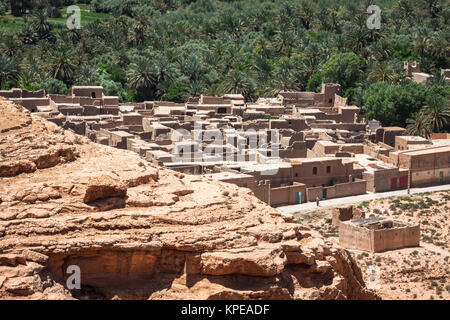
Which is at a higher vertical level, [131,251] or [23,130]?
[23,130]

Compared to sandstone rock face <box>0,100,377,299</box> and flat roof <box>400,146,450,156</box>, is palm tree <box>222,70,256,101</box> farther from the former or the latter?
sandstone rock face <box>0,100,377,299</box>

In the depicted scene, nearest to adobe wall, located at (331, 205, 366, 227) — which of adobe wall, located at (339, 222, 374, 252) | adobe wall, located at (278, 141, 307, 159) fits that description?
adobe wall, located at (339, 222, 374, 252)

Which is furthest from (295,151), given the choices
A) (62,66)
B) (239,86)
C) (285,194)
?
(62,66)

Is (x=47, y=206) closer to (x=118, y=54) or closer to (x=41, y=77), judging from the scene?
(x=41, y=77)

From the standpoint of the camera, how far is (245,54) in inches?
3078

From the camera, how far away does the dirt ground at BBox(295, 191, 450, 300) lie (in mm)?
28938

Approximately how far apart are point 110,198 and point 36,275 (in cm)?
202

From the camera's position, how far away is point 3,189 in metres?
14.1

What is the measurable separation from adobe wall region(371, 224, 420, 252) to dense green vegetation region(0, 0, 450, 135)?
2008 centimetres

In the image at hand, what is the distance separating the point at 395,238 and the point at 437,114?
22.6 metres

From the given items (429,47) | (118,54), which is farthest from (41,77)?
(429,47)

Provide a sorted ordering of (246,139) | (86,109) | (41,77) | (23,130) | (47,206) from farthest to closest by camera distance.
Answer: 1. (41,77)
2. (86,109)
3. (246,139)
4. (23,130)
5. (47,206)

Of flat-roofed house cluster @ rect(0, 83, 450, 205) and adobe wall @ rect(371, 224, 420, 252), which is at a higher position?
flat-roofed house cluster @ rect(0, 83, 450, 205)

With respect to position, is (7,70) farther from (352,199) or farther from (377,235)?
(377,235)
